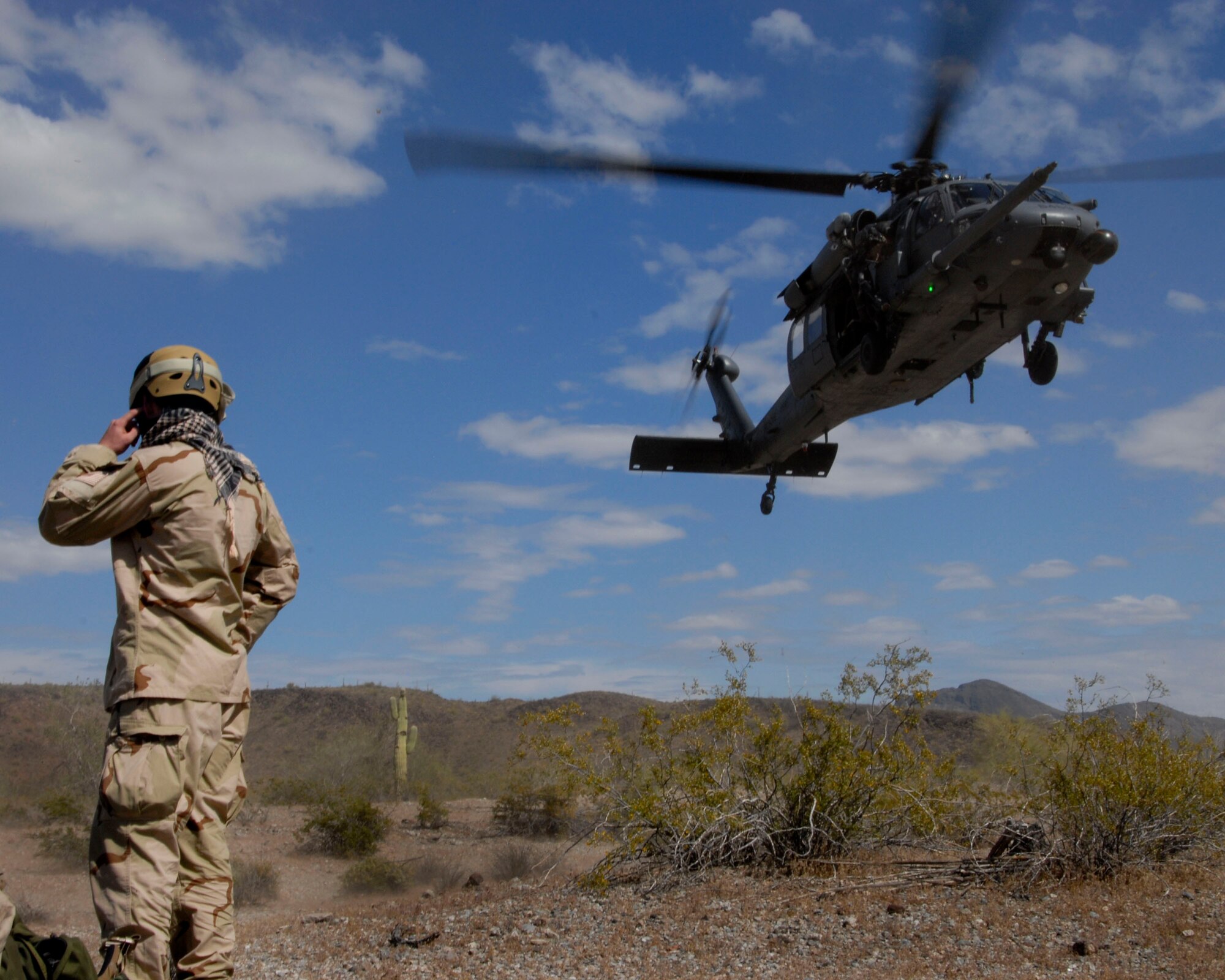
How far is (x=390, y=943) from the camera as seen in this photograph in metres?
6.36

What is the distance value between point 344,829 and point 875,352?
32.5ft

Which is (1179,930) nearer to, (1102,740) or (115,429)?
(1102,740)

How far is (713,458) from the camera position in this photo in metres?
14.2

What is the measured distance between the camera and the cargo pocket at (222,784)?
303 cm

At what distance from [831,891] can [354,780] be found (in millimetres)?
14925

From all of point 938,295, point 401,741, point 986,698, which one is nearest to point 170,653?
point 938,295

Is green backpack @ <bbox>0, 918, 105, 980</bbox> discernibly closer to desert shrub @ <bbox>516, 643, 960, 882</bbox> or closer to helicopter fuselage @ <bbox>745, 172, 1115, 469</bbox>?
desert shrub @ <bbox>516, 643, 960, 882</bbox>

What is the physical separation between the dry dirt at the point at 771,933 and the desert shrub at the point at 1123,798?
0.26 m

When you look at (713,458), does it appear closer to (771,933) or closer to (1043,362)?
(1043,362)

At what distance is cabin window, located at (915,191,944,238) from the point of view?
946 cm

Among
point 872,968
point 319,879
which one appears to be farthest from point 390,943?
point 319,879

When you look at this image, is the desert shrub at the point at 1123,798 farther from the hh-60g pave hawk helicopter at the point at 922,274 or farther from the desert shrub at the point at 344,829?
the desert shrub at the point at 344,829

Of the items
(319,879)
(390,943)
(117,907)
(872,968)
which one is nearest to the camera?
(117,907)

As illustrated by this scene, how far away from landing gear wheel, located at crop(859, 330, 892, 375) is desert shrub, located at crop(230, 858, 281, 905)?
8.79 m
